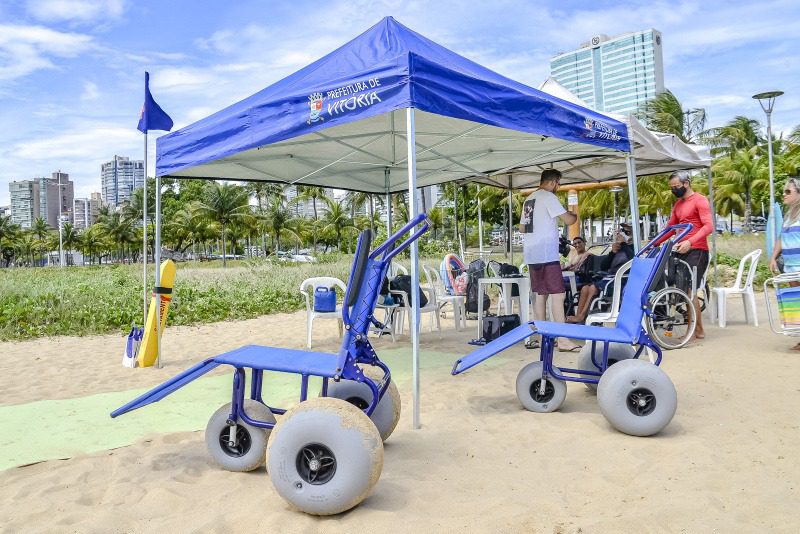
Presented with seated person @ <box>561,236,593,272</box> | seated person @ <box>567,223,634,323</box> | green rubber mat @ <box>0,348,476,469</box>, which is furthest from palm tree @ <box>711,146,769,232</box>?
green rubber mat @ <box>0,348,476,469</box>

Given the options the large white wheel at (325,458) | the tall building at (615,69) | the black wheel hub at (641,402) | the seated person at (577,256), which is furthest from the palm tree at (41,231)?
the tall building at (615,69)

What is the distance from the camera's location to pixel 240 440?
118 inches

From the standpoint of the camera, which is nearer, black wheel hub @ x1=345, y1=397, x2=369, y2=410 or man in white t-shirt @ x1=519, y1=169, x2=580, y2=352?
black wheel hub @ x1=345, y1=397, x2=369, y2=410

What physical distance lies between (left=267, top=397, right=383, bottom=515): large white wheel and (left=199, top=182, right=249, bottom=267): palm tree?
152 ft

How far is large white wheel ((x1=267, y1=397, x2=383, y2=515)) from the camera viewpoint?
2373mm

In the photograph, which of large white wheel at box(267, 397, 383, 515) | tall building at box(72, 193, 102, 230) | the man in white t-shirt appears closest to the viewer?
large white wheel at box(267, 397, 383, 515)

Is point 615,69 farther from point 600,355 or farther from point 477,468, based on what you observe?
point 477,468

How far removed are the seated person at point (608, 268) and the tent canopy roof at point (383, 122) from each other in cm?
130

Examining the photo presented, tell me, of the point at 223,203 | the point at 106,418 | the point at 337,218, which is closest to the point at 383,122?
the point at 106,418

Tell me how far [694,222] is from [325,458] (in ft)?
17.8

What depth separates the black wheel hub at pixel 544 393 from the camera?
4.02m

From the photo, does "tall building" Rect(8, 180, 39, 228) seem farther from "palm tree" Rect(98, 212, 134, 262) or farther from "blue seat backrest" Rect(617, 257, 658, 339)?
"blue seat backrest" Rect(617, 257, 658, 339)

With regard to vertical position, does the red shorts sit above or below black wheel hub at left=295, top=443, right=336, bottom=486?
above

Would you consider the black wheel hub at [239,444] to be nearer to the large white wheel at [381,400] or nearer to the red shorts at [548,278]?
the large white wheel at [381,400]
